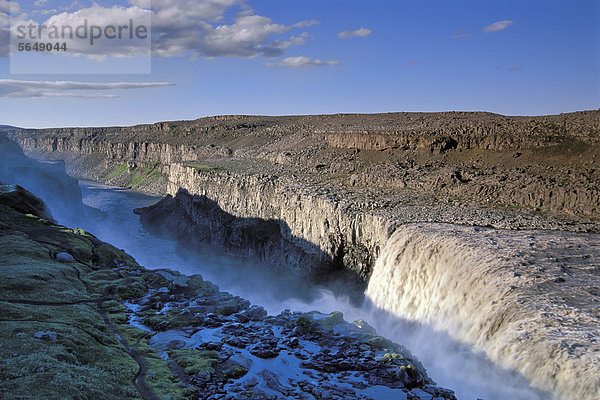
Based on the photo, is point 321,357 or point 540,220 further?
point 540,220

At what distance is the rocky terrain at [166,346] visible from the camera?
19938 millimetres

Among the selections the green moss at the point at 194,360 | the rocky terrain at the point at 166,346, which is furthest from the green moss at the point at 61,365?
the green moss at the point at 194,360

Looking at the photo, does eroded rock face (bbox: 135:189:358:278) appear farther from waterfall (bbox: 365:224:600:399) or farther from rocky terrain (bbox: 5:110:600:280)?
waterfall (bbox: 365:224:600:399)

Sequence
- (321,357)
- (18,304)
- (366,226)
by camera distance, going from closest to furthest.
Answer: (321,357), (18,304), (366,226)

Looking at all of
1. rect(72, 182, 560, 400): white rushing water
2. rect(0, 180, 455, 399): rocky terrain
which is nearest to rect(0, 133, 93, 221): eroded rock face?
rect(72, 182, 560, 400): white rushing water

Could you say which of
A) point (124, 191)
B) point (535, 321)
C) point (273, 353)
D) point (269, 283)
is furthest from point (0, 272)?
point (124, 191)

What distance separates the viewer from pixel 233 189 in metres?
62.2

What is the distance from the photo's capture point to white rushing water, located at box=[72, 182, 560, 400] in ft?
68.2

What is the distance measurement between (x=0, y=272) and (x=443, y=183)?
3293 cm

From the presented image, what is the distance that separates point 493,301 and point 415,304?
6.83 meters

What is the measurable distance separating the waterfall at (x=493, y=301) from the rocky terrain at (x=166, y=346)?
3042mm

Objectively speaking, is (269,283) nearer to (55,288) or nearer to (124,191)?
(55,288)

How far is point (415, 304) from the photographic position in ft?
93.3

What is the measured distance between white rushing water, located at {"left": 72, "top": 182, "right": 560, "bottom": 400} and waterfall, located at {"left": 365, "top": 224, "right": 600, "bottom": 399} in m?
0.09
